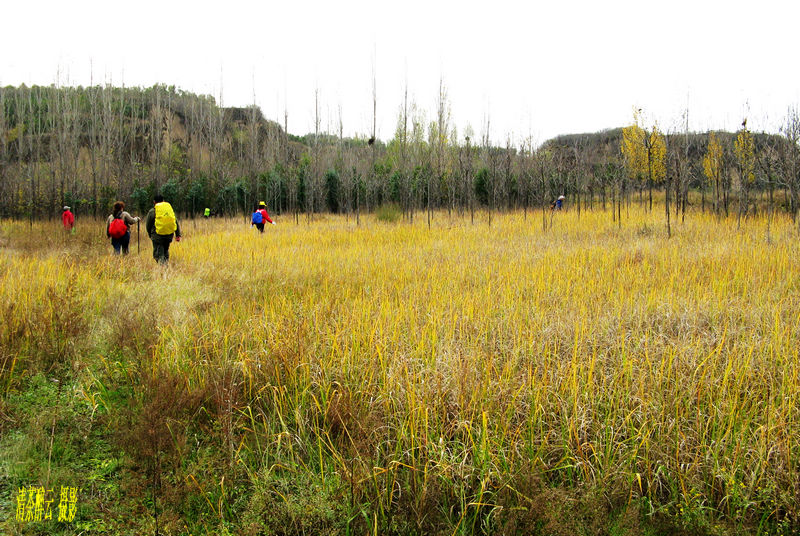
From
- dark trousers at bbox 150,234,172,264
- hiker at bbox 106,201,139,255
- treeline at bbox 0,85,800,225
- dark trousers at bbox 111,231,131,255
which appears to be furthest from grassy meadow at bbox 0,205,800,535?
treeline at bbox 0,85,800,225

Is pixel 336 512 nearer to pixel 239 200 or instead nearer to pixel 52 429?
pixel 52 429

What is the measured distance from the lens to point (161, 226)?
7848mm

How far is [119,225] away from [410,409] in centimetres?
825

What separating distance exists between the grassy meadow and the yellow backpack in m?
2.32

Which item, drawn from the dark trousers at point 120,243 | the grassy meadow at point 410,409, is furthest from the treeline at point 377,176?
the grassy meadow at point 410,409

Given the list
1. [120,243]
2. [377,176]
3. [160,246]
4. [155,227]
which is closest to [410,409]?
[155,227]

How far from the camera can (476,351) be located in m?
3.42

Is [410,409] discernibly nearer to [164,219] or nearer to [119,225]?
[164,219]

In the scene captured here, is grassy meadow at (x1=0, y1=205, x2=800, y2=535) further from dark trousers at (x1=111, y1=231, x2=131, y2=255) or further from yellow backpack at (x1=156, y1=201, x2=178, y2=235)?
dark trousers at (x1=111, y1=231, x2=131, y2=255)

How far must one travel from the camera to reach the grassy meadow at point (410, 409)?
2.13 meters

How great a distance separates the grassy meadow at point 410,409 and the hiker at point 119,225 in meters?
2.97

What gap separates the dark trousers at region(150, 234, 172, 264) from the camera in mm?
8109

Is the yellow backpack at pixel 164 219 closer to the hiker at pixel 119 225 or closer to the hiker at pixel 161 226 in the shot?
the hiker at pixel 161 226

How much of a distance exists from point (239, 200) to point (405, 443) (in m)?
28.4
